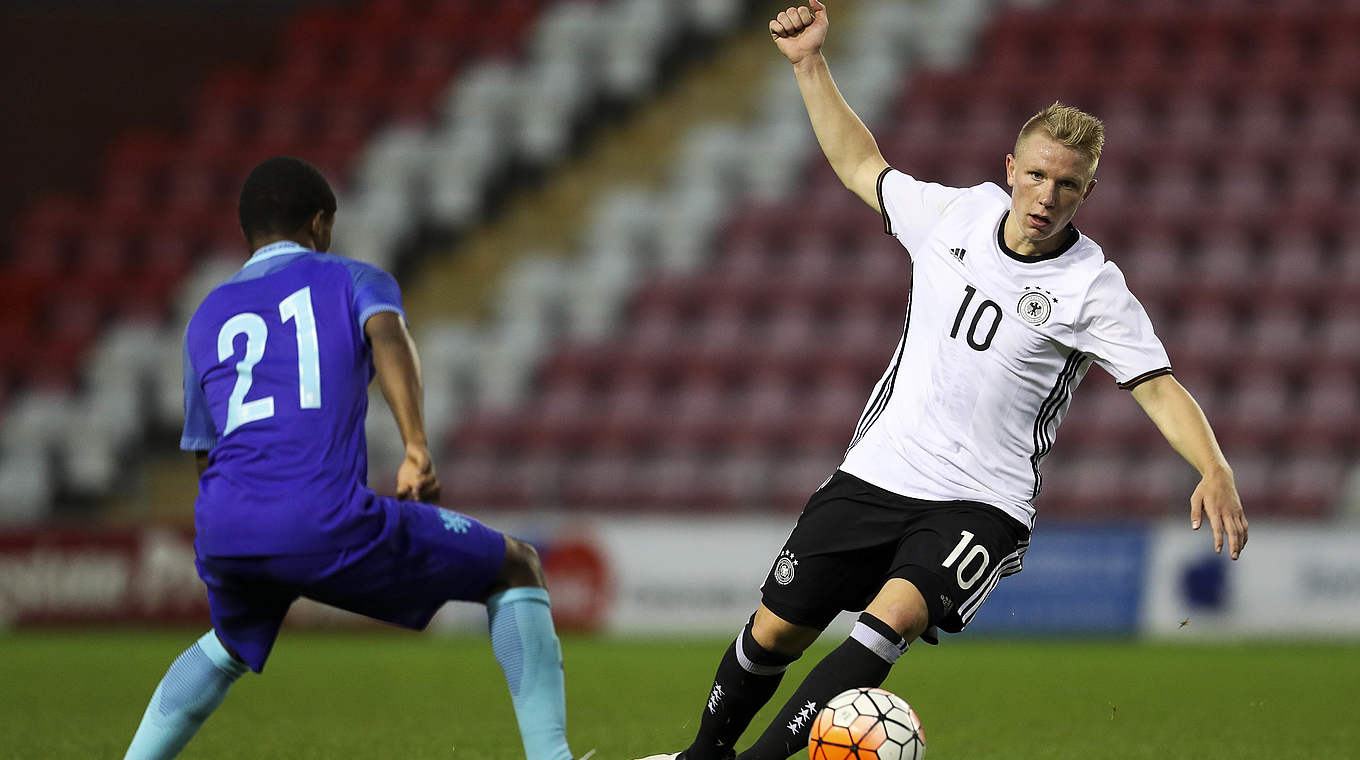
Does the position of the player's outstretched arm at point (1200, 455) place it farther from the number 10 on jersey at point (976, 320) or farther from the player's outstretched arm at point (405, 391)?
the player's outstretched arm at point (405, 391)

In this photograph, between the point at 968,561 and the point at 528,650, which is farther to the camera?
the point at 968,561

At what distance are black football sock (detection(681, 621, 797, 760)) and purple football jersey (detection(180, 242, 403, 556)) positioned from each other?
1314 millimetres

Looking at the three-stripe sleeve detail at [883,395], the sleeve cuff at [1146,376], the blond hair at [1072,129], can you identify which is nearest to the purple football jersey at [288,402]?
the three-stripe sleeve detail at [883,395]

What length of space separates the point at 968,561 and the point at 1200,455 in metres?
0.66

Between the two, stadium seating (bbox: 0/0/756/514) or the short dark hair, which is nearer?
the short dark hair

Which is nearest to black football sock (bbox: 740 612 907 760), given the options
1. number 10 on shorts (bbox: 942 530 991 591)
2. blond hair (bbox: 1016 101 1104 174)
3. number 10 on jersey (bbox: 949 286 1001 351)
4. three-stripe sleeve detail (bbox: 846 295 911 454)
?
number 10 on shorts (bbox: 942 530 991 591)

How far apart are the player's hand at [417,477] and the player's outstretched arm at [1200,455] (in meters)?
1.86

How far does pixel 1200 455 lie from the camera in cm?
418

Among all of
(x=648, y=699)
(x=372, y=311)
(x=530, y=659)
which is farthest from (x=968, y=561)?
(x=648, y=699)

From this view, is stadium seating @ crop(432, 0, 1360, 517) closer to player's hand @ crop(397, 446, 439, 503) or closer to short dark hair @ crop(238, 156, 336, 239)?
short dark hair @ crop(238, 156, 336, 239)

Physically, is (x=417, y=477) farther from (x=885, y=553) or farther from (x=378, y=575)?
(x=885, y=553)

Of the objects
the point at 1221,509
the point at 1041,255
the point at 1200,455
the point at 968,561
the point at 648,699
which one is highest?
the point at 1041,255

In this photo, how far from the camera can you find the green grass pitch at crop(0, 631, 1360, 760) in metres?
5.95

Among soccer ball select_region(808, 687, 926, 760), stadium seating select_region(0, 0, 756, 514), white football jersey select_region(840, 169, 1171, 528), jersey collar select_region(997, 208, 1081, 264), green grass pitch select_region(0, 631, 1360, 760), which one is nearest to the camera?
soccer ball select_region(808, 687, 926, 760)
